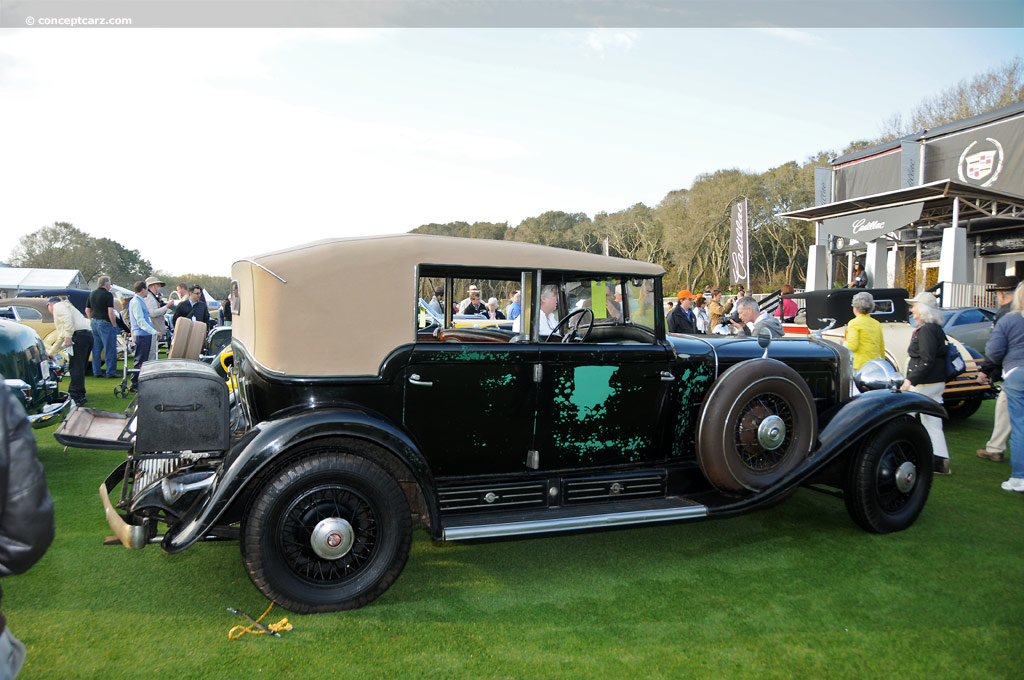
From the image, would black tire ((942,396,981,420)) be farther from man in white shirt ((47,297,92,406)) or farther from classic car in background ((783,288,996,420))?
A: man in white shirt ((47,297,92,406))

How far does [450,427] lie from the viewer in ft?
11.5

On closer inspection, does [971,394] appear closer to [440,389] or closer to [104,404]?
[440,389]

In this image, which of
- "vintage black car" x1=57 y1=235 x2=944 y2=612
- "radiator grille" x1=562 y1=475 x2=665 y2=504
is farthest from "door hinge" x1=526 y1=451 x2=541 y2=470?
"radiator grille" x1=562 y1=475 x2=665 y2=504

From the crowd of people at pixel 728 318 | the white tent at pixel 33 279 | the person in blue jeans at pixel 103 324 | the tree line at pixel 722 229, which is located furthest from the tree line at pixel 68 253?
the crowd of people at pixel 728 318

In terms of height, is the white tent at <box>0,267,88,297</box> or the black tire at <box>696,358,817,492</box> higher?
the white tent at <box>0,267,88,297</box>

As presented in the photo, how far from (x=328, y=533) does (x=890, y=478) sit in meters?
3.72

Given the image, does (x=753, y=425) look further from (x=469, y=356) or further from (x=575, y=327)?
(x=469, y=356)

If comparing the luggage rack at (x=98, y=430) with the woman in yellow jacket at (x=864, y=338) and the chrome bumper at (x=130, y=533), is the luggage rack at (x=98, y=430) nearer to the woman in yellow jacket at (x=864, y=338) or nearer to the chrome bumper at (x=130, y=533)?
the chrome bumper at (x=130, y=533)

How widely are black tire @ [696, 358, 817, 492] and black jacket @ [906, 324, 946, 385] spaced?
8.94 feet

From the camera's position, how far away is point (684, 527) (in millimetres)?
4496

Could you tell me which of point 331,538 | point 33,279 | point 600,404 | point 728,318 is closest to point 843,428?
point 600,404

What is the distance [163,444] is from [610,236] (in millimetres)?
43560

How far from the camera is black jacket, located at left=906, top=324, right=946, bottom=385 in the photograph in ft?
19.4

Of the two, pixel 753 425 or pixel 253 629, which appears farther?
pixel 753 425
